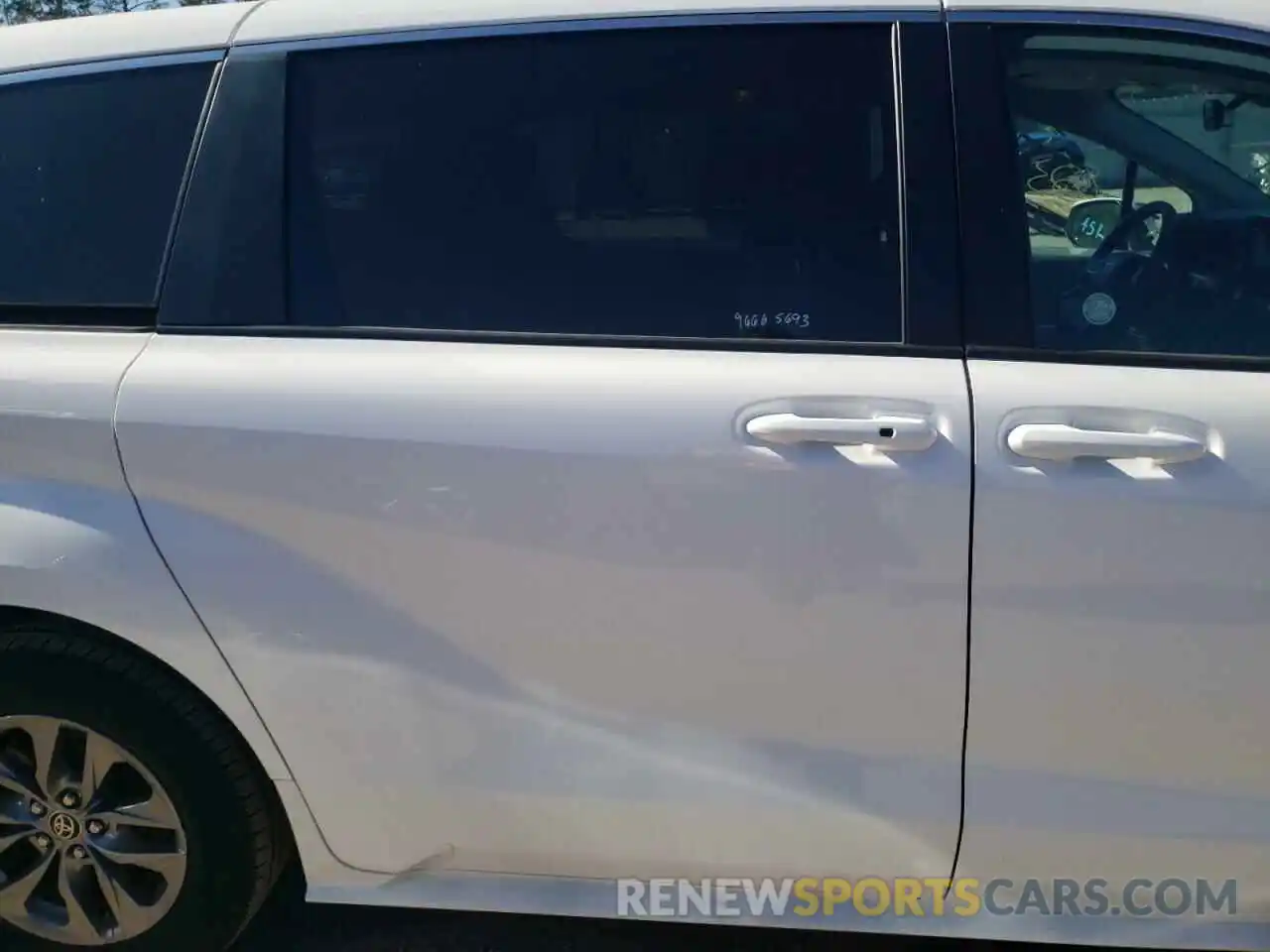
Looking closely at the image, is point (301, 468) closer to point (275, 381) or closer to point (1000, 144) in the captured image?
point (275, 381)

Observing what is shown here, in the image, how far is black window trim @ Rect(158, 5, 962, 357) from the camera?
183 centimetres

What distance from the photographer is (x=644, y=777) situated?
194 cm

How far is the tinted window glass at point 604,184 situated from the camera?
188 centimetres

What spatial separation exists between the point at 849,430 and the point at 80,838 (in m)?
1.67

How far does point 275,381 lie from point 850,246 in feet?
3.31

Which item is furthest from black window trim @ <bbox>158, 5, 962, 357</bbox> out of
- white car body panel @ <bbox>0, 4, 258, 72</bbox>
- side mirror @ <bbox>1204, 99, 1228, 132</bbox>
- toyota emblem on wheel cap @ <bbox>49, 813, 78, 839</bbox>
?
toyota emblem on wheel cap @ <bbox>49, 813, 78, 839</bbox>

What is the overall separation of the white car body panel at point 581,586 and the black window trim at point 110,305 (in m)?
0.12

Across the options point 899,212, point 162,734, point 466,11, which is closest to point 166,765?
point 162,734

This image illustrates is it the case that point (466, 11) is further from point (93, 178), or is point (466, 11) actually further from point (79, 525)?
point (79, 525)

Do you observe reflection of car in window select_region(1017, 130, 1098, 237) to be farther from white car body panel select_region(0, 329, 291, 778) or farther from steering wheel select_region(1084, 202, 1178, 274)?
white car body panel select_region(0, 329, 291, 778)

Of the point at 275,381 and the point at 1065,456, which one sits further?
the point at 275,381

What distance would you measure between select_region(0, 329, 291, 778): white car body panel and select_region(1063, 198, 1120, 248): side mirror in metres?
1.73

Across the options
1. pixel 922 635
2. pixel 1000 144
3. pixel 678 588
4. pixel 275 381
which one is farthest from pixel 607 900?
pixel 1000 144

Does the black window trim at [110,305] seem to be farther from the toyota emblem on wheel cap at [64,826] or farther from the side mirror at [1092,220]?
the side mirror at [1092,220]
